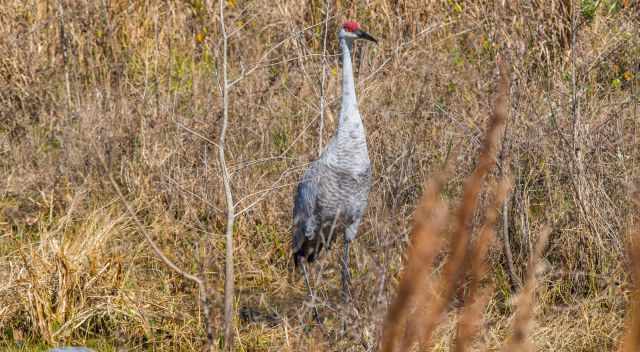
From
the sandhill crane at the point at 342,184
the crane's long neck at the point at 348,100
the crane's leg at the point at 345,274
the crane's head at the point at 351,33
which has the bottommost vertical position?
the crane's leg at the point at 345,274

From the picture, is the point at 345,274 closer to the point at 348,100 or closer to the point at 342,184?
the point at 342,184

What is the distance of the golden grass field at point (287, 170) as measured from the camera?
4.28 metres

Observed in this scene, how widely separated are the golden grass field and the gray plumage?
0.43 ft

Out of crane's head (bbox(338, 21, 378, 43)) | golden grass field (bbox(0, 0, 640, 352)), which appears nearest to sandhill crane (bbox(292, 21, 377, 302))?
crane's head (bbox(338, 21, 378, 43))

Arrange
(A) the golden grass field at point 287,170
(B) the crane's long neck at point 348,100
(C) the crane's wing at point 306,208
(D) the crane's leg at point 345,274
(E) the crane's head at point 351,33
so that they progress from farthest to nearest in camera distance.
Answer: (E) the crane's head at point 351,33 → (C) the crane's wing at point 306,208 → (B) the crane's long neck at point 348,100 → (A) the golden grass field at point 287,170 → (D) the crane's leg at point 345,274

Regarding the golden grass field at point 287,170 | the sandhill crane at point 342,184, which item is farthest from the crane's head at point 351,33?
the golden grass field at point 287,170

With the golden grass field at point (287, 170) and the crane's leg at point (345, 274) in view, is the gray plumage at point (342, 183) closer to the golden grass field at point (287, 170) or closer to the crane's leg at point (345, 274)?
the crane's leg at point (345, 274)

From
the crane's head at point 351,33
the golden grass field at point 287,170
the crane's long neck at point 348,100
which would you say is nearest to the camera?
the golden grass field at point 287,170

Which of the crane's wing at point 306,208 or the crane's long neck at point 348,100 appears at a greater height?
the crane's long neck at point 348,100

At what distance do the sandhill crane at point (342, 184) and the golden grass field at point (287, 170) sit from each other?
122mm

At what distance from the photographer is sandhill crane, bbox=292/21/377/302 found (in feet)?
15.2

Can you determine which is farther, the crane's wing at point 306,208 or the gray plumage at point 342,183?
the crane's wing at point 306,208

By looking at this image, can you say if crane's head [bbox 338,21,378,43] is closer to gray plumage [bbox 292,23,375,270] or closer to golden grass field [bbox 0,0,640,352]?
gray plumage [bbox 292,23,375,270]

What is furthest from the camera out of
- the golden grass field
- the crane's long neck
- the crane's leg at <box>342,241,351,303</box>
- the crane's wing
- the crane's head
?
the crane's head
